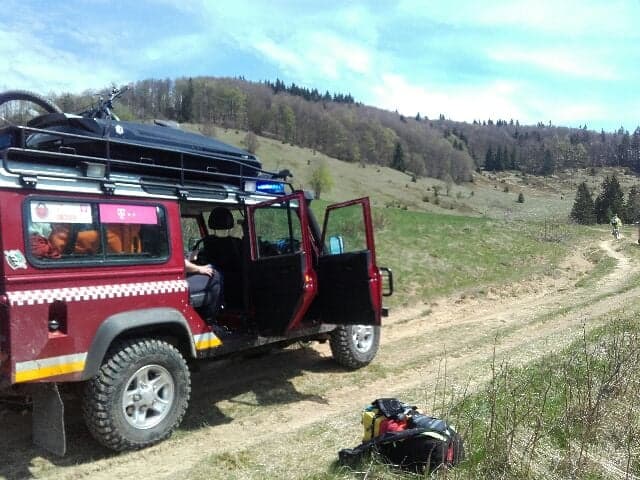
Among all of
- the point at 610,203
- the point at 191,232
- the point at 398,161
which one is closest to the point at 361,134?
the point at 398,161

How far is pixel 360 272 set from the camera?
5.90m

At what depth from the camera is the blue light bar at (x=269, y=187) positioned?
6301 millimetres

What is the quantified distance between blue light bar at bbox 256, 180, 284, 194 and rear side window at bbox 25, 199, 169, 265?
1.53 m

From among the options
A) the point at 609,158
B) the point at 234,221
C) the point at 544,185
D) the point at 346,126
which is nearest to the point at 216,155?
the point at 234,221

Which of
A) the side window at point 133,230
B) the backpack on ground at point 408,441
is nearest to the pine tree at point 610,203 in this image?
the backpack on ground at point 408,441

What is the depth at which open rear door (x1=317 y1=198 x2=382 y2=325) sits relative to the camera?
19.3 feet

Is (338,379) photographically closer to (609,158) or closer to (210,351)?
(210,351)

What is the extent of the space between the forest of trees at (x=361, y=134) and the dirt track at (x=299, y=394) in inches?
2738

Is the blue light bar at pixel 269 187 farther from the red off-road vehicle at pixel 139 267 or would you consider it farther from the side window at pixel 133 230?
the side window at pixel 133 230

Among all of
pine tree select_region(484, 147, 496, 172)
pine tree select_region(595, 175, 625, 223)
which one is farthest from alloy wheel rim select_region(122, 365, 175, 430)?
pine tree select_region(484, 147, 496, 172)

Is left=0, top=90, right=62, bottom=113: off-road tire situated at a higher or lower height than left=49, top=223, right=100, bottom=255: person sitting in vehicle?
higher

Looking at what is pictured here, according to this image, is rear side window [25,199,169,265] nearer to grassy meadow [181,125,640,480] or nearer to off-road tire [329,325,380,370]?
grassy meadow [181,125,640,480]

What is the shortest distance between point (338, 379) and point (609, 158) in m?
179

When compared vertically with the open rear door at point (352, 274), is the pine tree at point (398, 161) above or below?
above
